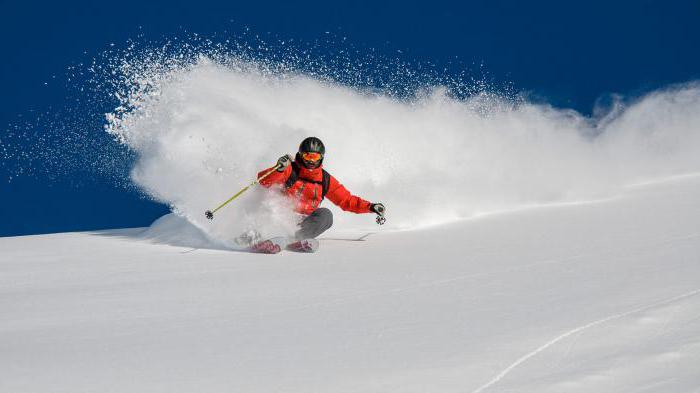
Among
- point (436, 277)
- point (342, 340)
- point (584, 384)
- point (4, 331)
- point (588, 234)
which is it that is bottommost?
point (584, 384)

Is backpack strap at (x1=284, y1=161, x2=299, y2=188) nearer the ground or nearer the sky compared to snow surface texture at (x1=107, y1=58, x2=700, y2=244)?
nearer the ground

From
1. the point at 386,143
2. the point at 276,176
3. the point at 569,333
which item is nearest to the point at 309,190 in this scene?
the point at 276,176

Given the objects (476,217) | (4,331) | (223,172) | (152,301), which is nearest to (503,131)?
(476,217)

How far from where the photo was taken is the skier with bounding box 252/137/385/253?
20.2 feet

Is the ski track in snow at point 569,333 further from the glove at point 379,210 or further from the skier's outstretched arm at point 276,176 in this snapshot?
Result: the skier's outstretched arm at point 276,176

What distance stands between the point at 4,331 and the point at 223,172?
11.6 ft

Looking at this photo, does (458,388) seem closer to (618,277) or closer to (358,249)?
(618,277)

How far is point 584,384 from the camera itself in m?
2.37

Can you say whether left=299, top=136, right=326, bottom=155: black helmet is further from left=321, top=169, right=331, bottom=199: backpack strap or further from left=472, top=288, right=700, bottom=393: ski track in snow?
left=472, top=288, right=700, bottom=393: ski track in snow

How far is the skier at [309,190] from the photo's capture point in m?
6.15

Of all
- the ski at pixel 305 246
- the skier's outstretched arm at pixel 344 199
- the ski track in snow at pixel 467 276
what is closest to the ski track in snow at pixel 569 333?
the ski track in snow at pixel 467 276

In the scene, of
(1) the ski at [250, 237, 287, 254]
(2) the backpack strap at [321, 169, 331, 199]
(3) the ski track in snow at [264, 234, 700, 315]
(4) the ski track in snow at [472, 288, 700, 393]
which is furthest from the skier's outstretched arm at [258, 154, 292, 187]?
(4) the ski track in snow at [472, 288, 700, 393]

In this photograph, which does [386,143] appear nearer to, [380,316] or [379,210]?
[379,210]

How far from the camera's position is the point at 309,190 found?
249 inches
